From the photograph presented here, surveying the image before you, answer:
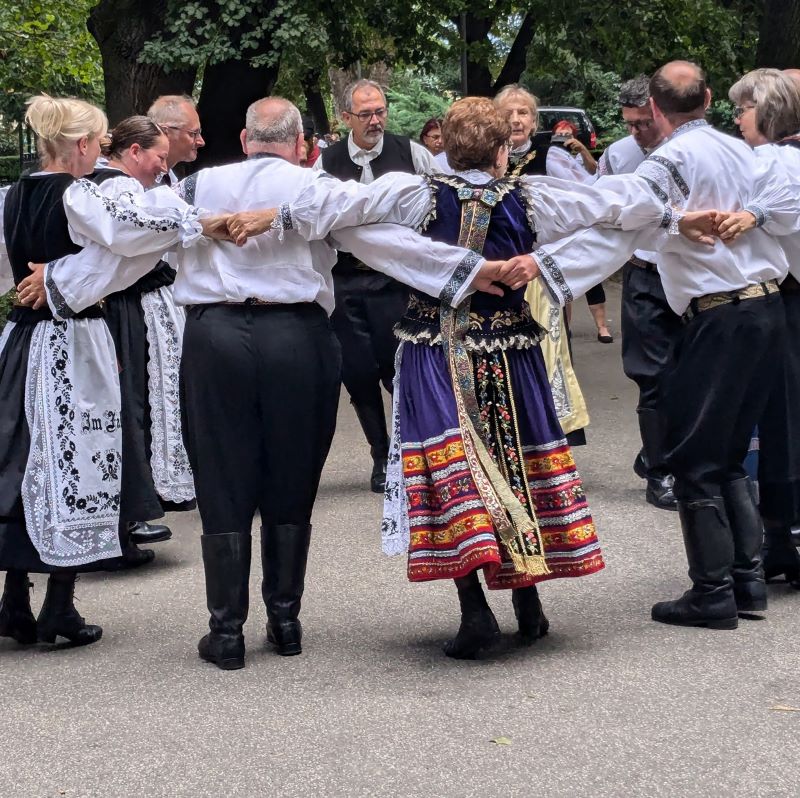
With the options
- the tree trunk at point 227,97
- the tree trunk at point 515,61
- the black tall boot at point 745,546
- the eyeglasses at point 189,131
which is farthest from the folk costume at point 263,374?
the tree trunk at point 515,61

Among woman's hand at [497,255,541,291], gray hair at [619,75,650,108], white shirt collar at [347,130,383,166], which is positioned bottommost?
woman's hand at [497,255,541,291]

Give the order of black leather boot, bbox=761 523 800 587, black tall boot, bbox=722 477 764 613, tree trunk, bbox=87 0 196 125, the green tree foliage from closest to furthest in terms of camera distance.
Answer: black tall boot, bbox=722 477 764 613 → black leather boot, bbox=761 523 800 587 → tree trunk, bbox=87 0 196 125 → the green tree foliage

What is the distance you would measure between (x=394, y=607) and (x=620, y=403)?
506 cm

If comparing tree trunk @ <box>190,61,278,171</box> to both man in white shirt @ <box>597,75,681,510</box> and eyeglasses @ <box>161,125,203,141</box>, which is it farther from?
eyeglasses @ <box>161,125,203,141</box>

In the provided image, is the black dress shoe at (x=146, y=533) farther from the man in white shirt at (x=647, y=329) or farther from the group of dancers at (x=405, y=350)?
the man in white shirt at (x=647, y=329)

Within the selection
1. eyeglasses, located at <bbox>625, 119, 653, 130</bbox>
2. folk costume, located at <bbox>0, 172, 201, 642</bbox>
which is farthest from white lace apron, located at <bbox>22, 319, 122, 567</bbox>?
eyeglasses, located at <bbox>625, 119, 653, 130</bbox>

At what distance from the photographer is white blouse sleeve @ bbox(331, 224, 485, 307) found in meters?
5.00

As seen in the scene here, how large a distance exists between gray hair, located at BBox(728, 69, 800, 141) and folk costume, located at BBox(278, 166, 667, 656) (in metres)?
0.88

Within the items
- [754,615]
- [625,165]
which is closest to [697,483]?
[754,615]

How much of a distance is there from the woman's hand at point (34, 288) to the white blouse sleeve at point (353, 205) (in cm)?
96

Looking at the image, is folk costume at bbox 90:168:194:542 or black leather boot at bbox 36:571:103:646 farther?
folk costume at bbox 90:168:194:542

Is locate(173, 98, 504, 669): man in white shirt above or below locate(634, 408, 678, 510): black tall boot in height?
above

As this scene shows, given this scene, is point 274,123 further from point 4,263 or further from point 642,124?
point 642,124

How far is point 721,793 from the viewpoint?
3957 millimetres
